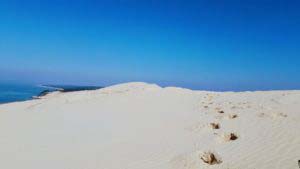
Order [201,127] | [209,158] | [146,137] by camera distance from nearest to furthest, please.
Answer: [209,158], [146,137], [201,127]

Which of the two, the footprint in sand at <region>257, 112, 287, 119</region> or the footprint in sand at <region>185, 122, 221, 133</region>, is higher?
the footprint in sand at <region>257, 112, 287, 119</region>

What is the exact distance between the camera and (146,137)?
1072 centimetres

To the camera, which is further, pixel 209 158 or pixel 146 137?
pixel 146 137

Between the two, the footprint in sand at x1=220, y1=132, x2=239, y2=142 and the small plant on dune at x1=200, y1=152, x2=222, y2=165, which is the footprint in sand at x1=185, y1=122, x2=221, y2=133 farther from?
the small plant on dune at x1=200, y1=152, x2=222, y2=165

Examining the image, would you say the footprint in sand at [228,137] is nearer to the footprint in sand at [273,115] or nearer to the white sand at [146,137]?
the white sand at [146,137]

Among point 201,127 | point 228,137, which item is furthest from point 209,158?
point 201,127

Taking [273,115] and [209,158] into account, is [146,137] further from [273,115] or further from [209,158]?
[273,115]

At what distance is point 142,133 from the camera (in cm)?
1138

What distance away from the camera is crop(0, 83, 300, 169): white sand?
774 centimetres

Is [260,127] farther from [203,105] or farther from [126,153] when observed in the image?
[203,105]

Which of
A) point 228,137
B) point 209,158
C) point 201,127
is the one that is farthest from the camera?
point 201,127

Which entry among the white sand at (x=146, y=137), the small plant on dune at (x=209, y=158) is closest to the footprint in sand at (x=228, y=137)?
the white sand at (x=146, y=137)

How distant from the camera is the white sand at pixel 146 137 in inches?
305

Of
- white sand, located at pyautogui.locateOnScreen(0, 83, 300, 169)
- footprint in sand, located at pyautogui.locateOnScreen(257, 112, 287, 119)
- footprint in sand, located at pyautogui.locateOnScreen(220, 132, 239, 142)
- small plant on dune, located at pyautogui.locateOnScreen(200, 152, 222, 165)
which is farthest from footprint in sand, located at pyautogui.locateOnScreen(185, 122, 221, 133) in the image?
small plant on dune, located at pyautogui.locateOnScreen(200, 152, 222, 165)
